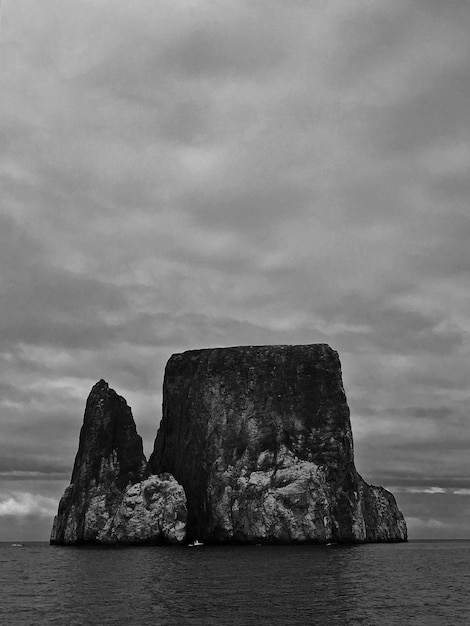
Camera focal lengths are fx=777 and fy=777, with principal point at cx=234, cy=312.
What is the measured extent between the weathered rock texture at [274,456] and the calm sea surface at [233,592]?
4931cm

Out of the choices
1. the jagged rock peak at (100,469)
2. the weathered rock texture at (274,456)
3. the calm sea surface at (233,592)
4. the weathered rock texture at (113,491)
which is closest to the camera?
the calm sea surface at (233,592)

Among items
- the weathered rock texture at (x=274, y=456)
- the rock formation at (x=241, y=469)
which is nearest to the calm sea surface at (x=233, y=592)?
the rock formation at (x=241, y=469)

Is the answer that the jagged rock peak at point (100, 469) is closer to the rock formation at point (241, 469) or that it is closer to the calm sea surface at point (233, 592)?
the rock formation at point (241, 469)

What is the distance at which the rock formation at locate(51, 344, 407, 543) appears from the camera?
171375 millimetres

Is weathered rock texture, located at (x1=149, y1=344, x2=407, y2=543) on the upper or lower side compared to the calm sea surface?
upper

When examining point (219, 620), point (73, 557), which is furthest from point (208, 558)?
point (219, 620)

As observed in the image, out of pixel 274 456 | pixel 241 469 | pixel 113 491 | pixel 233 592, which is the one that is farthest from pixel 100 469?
pixel 233 592

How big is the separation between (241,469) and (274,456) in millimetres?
8583

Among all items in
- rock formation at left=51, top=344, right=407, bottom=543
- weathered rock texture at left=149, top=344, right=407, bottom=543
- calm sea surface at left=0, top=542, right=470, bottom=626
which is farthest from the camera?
weathered rock texture at left=149, top=344, right=407, bottom=543

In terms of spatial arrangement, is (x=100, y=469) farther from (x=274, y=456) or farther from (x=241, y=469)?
(x=274, y=456)

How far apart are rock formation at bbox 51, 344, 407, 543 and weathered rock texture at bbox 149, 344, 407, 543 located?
252mm

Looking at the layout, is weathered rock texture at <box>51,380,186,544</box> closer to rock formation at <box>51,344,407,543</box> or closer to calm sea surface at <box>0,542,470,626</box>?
rock formation at <box>51,344,407,543</box>

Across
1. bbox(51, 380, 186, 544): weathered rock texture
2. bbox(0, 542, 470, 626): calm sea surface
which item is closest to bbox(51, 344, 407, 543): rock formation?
bbox(51, 380, 186, 544): weathered rock texture

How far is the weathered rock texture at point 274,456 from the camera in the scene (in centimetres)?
17375
